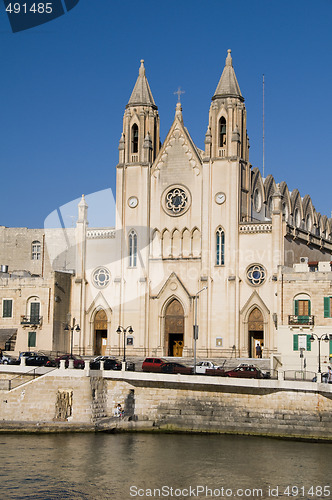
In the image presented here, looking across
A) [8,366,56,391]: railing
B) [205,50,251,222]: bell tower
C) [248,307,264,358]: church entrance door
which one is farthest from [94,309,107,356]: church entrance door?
[8,366,56,391]: railing

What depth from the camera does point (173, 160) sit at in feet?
228

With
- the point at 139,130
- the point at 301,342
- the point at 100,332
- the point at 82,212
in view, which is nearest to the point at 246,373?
the point at 301,342

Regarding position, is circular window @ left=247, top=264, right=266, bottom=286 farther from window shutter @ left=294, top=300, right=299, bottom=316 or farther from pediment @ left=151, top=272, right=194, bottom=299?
pediment @ left=151, top=272, right=194, bottom=299

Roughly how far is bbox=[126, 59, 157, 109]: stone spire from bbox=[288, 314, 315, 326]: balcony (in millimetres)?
23513

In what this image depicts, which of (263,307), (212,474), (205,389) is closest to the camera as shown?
(212,474)

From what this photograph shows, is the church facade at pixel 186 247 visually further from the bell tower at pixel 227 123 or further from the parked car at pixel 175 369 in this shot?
the parked car at pixel 175 369

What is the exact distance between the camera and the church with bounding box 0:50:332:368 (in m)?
64.9

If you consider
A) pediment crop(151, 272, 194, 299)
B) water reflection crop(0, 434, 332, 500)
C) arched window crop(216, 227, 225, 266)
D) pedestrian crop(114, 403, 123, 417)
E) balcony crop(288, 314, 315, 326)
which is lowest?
water reflection crop(0, 434, 332, 500)

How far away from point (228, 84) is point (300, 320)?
21.1 meters

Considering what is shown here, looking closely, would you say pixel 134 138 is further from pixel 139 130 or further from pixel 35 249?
pixel 35 249

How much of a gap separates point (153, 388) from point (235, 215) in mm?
19560

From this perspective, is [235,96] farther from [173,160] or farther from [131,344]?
[131,344]

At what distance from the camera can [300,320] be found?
59531mm

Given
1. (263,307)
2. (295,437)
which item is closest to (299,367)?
(263,307)
